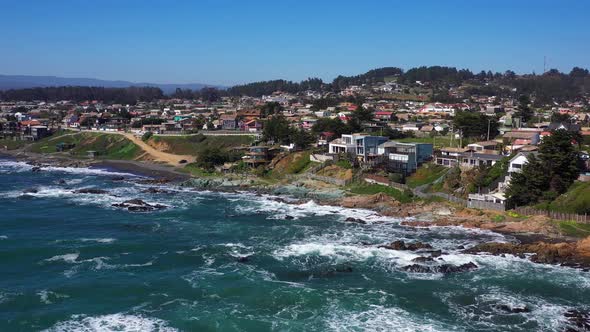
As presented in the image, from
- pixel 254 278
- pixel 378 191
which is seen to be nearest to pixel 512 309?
pixel 254 278

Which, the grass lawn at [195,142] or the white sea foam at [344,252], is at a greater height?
the grass lawn at [195,142]

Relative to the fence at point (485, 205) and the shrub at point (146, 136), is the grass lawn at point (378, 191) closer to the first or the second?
the fence at point (485, 205)

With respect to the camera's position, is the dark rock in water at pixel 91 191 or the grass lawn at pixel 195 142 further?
the grass lawn at pixel 195 142

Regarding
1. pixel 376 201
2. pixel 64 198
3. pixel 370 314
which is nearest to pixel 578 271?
pixel 370 314

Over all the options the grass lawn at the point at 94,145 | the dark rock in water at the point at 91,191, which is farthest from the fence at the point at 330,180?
the grass lawn at the point at 94,145

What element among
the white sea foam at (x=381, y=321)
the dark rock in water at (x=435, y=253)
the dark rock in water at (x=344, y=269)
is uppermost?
the dark rock in water at (x=435, y=253)

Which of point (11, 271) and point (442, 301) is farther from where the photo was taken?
point (11, 271)

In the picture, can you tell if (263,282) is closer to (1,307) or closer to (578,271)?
(1,307)

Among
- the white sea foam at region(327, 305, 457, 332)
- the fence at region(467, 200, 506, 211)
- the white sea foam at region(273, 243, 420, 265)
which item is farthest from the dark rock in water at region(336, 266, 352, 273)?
the fence at region(467, 200, 506, 211)
